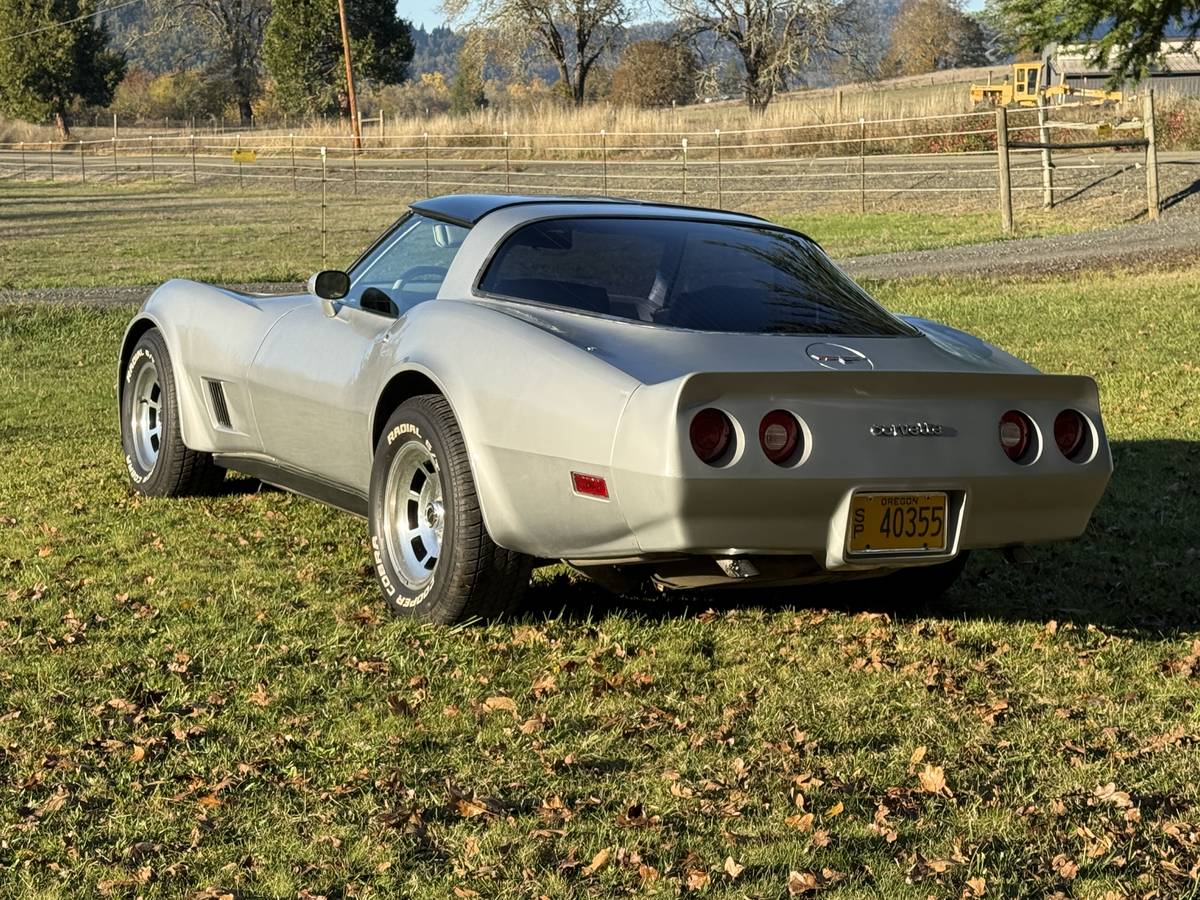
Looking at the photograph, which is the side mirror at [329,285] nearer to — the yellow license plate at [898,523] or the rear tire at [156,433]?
the rear tire at [156,433]

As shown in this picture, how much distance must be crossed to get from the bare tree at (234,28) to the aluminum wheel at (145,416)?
3647 inches

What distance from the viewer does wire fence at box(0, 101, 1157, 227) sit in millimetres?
31328

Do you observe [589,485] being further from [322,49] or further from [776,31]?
[322,49]

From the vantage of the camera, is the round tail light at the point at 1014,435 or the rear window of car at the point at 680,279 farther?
the rear window of car at the point at 680,279

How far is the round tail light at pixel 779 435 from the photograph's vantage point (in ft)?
15.1

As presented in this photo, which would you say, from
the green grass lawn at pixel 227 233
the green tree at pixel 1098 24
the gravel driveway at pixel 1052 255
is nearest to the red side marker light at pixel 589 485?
the green tree at pixel 1098 24

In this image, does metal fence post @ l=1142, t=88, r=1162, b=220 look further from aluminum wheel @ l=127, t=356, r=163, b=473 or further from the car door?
the car door

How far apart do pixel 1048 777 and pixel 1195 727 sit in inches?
25.6

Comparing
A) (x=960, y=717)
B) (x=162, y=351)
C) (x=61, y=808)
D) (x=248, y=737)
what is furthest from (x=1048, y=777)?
(x=162, y=351)

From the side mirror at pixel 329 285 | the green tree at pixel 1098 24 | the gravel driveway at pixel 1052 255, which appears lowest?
the gravel driveway at pixel 1052 255

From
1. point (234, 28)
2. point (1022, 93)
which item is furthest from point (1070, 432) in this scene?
point (234, 28)

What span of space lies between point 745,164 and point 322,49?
4260 centimetres

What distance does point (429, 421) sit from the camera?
527 centimetres

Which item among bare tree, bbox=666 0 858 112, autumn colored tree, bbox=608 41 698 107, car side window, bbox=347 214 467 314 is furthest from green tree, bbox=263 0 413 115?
car side window, bbox=347 214 467 314
